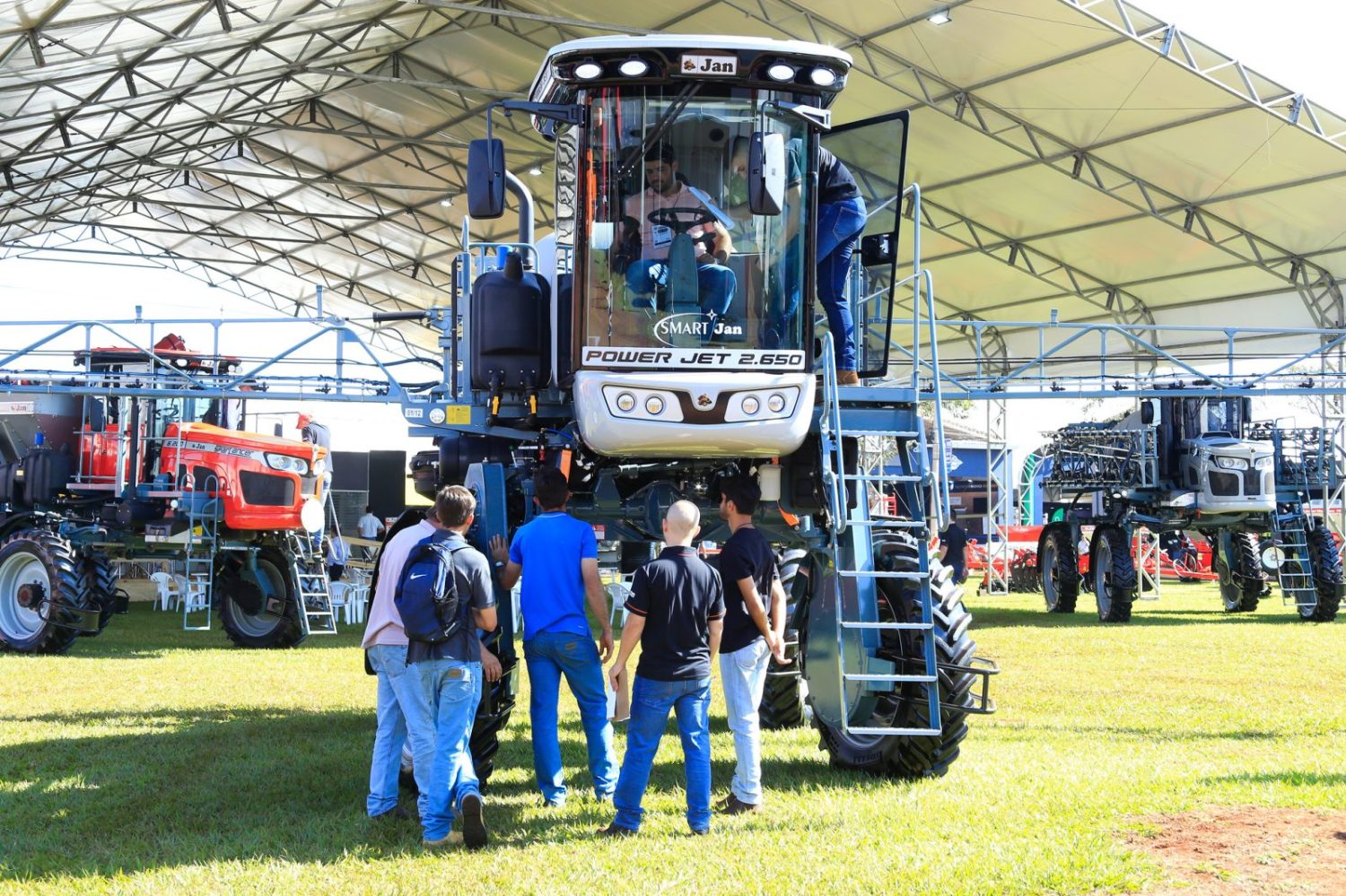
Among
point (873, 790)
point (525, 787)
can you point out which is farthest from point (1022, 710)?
point (525, 787)

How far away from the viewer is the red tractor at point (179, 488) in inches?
634

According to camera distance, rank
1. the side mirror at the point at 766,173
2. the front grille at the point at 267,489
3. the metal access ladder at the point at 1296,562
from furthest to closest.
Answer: the metal access ladder at the point at 1296,562 < the front grille at the point at 267,489 < the side mirror at the point at 766,173

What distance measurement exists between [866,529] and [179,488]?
1150cm

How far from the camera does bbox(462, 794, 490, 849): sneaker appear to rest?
5.92 meters

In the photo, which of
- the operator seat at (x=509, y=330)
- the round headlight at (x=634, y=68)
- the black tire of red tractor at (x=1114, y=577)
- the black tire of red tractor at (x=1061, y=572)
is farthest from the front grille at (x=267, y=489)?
the black tire of red tractor at (x=1061, y=572)

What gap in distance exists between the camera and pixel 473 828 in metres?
5.92

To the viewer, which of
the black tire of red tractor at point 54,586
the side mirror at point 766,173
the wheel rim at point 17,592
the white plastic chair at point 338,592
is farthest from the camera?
the white plastic chair at point 338,592

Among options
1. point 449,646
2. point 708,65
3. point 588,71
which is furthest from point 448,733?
point 708,65

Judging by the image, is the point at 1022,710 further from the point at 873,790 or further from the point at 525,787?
the point at 525,787

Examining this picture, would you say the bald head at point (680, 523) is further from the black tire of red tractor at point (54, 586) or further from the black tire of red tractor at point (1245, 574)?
the black tire of red tractor at point (1245, 574)

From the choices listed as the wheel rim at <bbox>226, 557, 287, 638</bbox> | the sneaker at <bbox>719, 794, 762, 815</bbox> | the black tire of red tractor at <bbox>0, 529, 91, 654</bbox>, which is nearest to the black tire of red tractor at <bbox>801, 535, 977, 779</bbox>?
the sneaker at <bbox>719, 794, 762, 815</bbox>

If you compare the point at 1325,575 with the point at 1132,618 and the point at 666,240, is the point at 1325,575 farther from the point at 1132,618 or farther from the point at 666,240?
the point at 666,240

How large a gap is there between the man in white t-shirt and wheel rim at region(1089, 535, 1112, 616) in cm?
1464

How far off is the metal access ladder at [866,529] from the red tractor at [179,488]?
33.4ft
